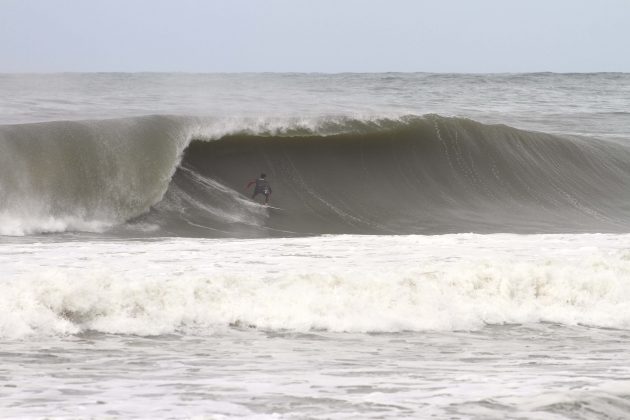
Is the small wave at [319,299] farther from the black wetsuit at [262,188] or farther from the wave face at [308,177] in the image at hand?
the black wetsuit at [262,188]

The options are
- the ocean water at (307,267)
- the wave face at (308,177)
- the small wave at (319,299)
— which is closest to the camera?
the ocean water at (307,267)

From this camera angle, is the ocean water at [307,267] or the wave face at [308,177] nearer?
the ocean water at [307,267]

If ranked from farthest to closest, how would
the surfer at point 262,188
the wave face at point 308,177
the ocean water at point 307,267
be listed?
the surfer at point 262,188 < the wave face at point 308,177 < the ocean water at point 307,267

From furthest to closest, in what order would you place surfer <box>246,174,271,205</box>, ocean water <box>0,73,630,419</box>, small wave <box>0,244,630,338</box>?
surfer <box>246,174,271,205</box> → small wave <box>0,244,630,338</box> → ocean water <box>0,73,630,419</box>

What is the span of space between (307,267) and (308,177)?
24.8ft

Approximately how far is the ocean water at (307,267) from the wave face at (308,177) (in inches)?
1.9

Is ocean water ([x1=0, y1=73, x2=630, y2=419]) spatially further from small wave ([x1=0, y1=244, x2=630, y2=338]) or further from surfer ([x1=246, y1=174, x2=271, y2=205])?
surfer ([x1=246, y1=174, x2=271, y2=205])

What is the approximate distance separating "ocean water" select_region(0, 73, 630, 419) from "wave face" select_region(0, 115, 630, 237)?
0.05m

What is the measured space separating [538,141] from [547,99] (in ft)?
42.6

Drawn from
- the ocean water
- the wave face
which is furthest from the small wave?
the wave face

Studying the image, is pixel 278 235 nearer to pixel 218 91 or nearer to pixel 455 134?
pixel 455 134

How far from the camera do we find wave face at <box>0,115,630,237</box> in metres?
13.2

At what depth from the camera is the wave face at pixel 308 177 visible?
519 inches

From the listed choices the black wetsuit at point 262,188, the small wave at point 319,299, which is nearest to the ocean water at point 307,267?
the small wave at point 319,299
